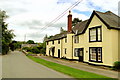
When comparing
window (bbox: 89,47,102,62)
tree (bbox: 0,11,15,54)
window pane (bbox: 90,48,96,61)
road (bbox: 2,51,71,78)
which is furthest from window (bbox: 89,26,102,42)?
tree (bbox: 0,11,15,54)

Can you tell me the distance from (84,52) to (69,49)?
6.30 metres

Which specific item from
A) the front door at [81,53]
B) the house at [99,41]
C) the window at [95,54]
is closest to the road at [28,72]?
the window at [95,54]

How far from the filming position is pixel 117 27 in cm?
2038

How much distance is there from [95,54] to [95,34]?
9.45ft

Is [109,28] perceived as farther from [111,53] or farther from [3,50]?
[3,50]

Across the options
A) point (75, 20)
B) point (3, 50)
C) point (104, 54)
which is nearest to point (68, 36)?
point (104, 54)

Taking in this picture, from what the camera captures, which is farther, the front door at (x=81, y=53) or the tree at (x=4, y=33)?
the tree at (x=4, y=33)

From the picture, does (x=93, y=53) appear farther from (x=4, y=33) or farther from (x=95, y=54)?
(x=4, y=33)

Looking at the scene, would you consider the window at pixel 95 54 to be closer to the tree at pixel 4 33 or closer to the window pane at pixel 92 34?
the window pane at pixel 92 34

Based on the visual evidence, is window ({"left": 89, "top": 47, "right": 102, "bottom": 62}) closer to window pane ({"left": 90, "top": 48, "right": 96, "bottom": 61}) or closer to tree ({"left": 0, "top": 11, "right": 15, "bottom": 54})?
window pane ({"left": 90, "top": 48, "right": 96, "bottom": 61})

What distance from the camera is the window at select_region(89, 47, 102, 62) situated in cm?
2158

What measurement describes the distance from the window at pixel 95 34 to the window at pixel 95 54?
126 centimetres

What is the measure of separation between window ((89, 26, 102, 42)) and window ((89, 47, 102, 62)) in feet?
4.14

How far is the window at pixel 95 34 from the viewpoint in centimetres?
2203
